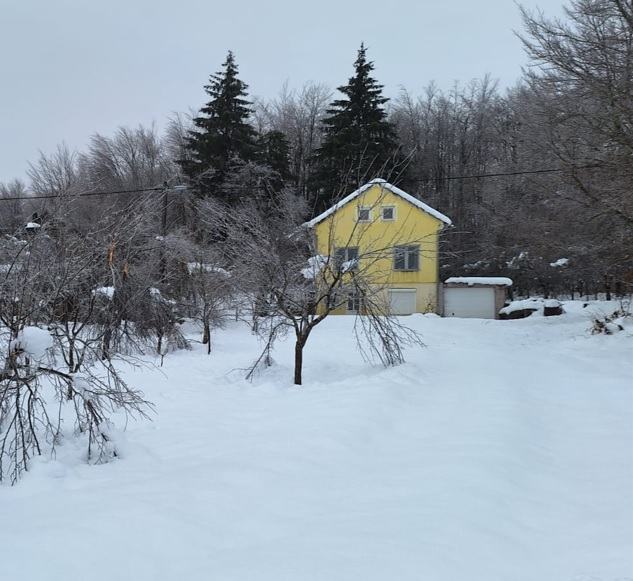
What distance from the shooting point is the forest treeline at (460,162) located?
12023mm

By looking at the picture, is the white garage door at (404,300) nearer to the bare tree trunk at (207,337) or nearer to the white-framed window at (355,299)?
the bare tree trunk at (207,337)

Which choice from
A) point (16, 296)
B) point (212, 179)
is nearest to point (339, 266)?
point (16, 296)

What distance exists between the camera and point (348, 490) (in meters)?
4.16

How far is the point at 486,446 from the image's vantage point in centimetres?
504

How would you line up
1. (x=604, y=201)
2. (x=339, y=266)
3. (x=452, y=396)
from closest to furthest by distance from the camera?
(x=452, y=396)
(x=339, y=266)
(x=604, y=201)

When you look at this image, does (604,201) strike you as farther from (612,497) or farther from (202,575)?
(202,575)

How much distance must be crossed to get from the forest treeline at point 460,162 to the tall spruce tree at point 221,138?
0.09 m

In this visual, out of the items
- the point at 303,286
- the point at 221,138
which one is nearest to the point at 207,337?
the point at 303,286

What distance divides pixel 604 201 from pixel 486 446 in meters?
9.39

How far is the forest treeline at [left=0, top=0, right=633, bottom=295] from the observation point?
473 inches

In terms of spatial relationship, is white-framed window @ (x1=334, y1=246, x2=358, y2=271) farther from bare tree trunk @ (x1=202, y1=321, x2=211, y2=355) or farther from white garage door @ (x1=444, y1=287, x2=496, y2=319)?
white garage door @ (x1=444, y1=287, x2=496, y2=319)

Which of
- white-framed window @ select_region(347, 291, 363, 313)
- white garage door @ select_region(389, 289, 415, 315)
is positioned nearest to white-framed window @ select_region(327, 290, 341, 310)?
white-framed window @ select_region(347, 291, 363, 313)

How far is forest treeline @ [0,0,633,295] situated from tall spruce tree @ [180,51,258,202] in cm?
9

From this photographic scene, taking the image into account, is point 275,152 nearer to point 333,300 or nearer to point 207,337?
point 207,337
